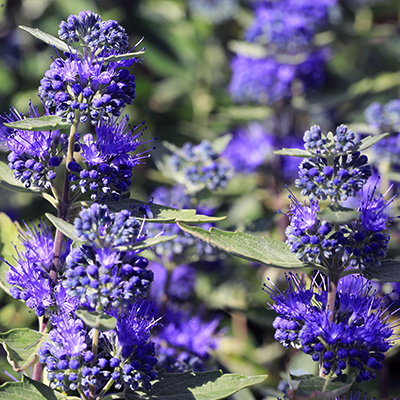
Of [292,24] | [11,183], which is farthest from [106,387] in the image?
[292,24]

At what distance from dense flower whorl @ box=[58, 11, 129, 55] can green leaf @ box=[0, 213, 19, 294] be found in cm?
81

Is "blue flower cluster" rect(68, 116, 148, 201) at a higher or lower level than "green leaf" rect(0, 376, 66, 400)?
higher

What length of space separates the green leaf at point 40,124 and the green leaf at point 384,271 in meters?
1.05

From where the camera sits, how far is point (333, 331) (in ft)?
5.66

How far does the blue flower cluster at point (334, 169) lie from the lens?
1.77 meters

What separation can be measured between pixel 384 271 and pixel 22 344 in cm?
118

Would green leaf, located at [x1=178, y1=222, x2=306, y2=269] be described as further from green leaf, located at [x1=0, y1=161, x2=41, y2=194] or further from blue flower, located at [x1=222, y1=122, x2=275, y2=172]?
blue flower, located at [x1=222, y1=122, x2=275, y2=172]

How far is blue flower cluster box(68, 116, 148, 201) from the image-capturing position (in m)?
1.79

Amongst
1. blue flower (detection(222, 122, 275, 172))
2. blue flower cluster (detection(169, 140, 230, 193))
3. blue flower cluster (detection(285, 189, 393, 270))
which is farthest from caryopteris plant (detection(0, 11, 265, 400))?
blue flower (detection(222, 122, 275, 172))

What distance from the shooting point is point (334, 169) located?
183cm

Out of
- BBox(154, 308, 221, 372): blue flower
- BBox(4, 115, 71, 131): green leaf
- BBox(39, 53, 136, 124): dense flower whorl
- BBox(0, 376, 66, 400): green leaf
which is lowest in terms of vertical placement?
BBox(154, 308, 221, 372): blue flower

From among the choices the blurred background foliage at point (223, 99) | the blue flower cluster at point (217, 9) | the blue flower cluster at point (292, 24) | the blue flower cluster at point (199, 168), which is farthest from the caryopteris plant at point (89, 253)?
the blue flower cluster at point (217, 9)

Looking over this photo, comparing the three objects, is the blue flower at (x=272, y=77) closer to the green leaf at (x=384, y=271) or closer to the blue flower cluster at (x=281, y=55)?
the blue flower cluster at (x=281, y=55)

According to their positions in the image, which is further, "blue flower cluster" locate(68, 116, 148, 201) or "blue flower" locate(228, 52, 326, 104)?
"blue flower" locate(228, 52, 326, 104)
